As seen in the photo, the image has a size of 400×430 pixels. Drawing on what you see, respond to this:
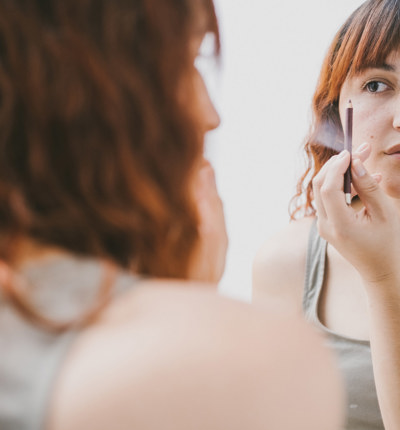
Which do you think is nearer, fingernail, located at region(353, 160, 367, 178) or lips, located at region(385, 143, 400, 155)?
fingernail, located at region(353, 160, 367, 178)

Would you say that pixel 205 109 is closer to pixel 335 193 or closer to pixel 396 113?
pixel 335 193

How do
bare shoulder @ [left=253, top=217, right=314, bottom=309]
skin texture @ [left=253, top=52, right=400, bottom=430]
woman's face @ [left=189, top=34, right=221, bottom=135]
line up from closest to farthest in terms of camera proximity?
woman's face @ [left=189, top=34, right=221, bottom=135] < skin texture @ [left=253, top=52, right=400, bottom=430] < bare shoulder @ [left=253, top=217, right=314, bottom=309]

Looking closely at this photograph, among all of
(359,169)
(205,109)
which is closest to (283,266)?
(359,169)

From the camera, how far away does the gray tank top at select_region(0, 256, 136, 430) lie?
0.90 feet

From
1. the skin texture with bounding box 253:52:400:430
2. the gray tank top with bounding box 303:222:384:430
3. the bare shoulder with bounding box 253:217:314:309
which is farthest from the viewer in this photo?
the bare shoulder with bounding box 253:217:314:309

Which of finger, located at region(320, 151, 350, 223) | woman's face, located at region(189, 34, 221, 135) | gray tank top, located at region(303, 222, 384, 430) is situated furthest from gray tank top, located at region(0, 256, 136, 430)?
gray tank top, located at region(303, 222, 384, 430)

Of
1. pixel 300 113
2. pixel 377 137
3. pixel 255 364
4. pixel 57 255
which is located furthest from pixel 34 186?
pixel 300 113

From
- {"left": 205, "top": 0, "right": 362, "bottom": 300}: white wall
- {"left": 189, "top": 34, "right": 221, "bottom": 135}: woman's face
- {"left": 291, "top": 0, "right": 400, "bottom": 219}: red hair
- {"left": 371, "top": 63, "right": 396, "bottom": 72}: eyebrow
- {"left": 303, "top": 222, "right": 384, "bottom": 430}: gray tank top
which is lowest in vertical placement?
{"left": 303, "top": 222, "right": 384, "bottom": 430}: gray tank top

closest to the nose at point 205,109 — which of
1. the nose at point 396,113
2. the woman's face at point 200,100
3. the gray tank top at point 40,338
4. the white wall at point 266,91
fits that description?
the woman's face at point 200,100

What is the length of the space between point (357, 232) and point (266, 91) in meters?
0.71

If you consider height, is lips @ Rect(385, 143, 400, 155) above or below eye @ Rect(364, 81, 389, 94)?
below

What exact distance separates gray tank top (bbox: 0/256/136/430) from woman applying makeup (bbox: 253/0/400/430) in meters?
0.50

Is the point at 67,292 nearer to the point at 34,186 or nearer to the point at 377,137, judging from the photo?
the point at 34,186

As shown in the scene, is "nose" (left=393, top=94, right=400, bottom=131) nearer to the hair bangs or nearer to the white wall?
the hair bangs
